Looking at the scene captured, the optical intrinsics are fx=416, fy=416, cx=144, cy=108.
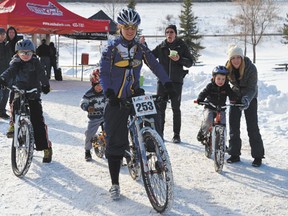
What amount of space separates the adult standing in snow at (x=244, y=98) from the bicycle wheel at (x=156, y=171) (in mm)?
1926

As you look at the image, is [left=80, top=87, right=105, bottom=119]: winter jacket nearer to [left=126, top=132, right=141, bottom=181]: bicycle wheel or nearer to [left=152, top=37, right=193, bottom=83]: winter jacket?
[left=126, top=132, right=141, bottom=181]: bicycle wheel

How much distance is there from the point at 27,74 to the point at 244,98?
301 centimetres

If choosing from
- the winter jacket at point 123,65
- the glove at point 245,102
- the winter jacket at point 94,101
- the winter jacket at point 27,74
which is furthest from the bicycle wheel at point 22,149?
the glove at point 245,102

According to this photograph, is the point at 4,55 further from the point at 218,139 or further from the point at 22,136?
the point at 218,139

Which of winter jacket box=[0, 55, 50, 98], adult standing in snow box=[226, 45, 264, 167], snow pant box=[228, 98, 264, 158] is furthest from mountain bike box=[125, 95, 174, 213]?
snow pant box=[228, 98, 264, 158]

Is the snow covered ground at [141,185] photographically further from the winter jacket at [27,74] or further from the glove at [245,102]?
the winter jacket at [27,74]

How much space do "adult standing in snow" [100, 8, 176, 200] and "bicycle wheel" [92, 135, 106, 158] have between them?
1.46 metres

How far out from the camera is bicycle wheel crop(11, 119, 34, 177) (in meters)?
5.29

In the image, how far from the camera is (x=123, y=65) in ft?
14.8

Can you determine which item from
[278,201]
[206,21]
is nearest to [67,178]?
[278,201]

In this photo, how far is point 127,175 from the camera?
549cm

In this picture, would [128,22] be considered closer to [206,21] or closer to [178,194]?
[178,194]

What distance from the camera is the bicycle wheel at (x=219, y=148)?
5602mm

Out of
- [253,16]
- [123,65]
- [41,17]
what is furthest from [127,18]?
[253,16]
